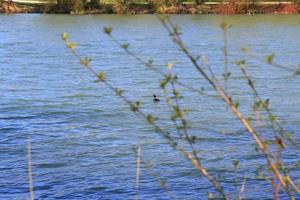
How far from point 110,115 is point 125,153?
9.51 ft

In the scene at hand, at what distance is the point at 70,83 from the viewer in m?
16.6

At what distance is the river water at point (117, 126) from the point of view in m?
8.17

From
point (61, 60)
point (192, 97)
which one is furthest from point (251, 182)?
point (61, 60)

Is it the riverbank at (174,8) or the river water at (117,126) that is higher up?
the river water at (117,126)

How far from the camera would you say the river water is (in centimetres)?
817

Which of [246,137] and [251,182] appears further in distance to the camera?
[246,137]

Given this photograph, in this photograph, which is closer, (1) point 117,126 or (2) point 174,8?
(1) point 117,126

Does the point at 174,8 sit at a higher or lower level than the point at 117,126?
lower

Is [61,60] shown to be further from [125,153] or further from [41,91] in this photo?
[125,153]

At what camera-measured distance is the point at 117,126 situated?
1154cm

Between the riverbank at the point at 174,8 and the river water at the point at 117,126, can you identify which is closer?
the river water at the point at 117,126

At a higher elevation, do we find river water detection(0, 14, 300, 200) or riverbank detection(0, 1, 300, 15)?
river water detection(0, 14, 300, 200)

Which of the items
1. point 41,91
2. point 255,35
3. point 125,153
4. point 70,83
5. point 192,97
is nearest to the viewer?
point 125,153

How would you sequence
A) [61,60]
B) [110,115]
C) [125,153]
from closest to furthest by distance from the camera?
1. [125,153]
2. [110,115]
3. [61,60]
